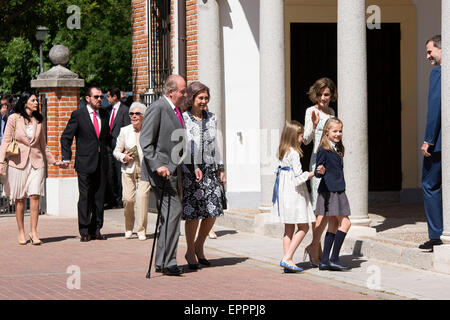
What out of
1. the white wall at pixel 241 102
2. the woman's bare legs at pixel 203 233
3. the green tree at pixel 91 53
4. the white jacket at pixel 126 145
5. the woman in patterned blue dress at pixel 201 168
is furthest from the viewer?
the green tree at pixel 91 53

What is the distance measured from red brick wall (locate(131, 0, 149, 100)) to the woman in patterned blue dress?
8.60 m

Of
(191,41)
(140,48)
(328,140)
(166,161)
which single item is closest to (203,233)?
(166,161)

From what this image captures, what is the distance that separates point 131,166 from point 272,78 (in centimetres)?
224

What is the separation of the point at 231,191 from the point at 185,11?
315cm

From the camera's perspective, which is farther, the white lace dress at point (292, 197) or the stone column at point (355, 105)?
the stone column at point (355, 105)

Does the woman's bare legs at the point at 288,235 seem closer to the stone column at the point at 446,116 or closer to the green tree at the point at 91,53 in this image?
the stone column at the point at 446,116

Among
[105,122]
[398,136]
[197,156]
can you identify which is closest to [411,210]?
[398,136]

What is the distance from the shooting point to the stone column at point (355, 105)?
38.9 ft

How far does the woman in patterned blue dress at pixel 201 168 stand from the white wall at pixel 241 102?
545cm

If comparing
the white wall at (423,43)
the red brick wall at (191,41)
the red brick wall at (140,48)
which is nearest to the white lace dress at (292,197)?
the red brick wall at (191,41)

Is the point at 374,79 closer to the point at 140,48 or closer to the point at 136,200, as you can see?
the point at 140,48

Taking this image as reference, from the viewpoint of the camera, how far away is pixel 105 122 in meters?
13.7

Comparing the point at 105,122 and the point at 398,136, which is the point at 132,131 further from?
the point at 398,136

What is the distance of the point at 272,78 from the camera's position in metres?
13.5
